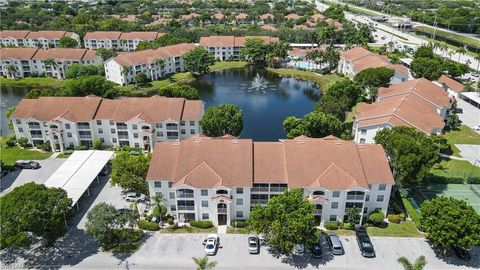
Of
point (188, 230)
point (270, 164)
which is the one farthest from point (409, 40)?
point (188, 230)

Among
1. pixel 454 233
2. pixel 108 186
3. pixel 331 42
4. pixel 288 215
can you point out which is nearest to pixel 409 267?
pixel 454 233

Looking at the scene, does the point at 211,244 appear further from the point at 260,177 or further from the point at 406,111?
the point at 406,111

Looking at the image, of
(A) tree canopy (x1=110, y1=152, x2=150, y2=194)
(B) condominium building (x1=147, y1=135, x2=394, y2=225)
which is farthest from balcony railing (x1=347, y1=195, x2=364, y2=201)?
(A) tree canopy (x1=110, y1=152, x2=150, y2=194)

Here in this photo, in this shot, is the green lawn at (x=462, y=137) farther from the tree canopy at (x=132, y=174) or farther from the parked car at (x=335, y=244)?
the tree canopy at (x=132, y=174)

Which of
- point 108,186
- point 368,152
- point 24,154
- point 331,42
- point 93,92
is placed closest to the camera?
point 368,152

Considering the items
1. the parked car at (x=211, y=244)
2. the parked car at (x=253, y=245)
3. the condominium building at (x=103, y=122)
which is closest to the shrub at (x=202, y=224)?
the parked car at (x=211, y=244)

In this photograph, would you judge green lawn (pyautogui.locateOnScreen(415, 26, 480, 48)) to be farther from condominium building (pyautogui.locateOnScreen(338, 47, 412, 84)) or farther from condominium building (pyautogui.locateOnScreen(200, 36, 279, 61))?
condominium building (pyautogui.locateOnScreen(200, 36, 279, 61))

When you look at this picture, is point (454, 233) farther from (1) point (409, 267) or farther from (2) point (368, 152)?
(2) point (368, 152)
